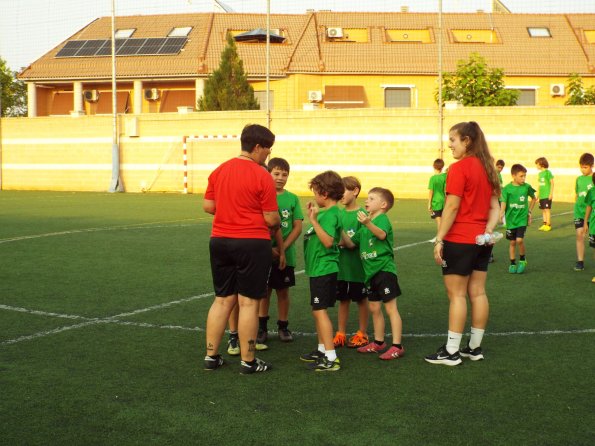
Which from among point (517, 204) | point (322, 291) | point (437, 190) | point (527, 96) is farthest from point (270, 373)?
point (527, 96)

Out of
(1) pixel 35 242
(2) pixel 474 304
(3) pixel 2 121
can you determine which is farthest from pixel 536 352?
(3) pixel 2 121

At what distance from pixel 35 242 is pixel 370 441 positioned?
1151cm

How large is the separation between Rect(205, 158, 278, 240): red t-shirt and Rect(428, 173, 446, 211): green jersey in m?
8.54

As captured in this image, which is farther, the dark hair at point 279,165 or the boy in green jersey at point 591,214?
the boy in green jersey at point 591,214

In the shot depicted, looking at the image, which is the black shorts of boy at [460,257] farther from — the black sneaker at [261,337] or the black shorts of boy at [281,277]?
the black sneaker at [261,337]

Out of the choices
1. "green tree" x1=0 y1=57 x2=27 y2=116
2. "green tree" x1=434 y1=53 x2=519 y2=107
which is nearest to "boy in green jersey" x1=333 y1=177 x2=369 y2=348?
"green tree" x1=434 y1=53 x2=519 y2=107

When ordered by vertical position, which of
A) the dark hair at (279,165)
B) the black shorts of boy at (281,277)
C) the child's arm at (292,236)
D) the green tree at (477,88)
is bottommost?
the black shorts of boy at (281,277)

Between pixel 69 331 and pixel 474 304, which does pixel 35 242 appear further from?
pixel 474 304

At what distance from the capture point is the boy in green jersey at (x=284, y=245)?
7.04 meters

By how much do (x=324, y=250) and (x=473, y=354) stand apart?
59.1 inches

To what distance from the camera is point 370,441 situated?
4812 millimetres

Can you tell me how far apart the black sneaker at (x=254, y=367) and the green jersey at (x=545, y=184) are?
13377mm

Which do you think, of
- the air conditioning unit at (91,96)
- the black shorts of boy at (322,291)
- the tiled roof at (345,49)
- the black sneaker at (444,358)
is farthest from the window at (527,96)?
the black shorts of boy at (322,291)

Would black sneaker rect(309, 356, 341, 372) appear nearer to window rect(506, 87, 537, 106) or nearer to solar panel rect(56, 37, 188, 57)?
→ window rect(506, 87, 537, 106)
